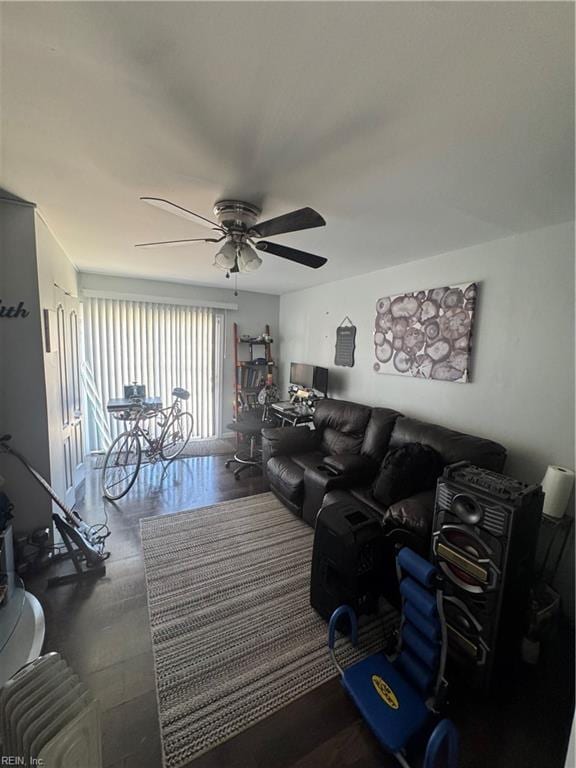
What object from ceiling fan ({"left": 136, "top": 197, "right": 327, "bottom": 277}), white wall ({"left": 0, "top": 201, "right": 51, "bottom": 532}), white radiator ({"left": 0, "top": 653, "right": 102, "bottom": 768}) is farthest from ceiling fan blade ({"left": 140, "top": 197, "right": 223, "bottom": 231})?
white radiator ({"left": 0, "top": 653, "right": 102, "bottom": 768})

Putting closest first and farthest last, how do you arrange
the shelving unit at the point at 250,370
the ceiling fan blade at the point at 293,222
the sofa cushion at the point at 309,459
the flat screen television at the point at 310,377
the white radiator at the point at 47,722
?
the white radiator at the point at 47,722 → the ceiling fan blade at the point at 293,222 → the sofa cushion at the point at 309,459 → the flat screen television at the point at 310,377 → the shelving unit at the point at 250,370

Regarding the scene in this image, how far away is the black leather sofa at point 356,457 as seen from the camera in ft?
6.33

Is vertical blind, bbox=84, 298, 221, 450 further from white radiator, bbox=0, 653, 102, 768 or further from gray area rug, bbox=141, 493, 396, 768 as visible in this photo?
white radiator, bbox=0, 653, 102, 768

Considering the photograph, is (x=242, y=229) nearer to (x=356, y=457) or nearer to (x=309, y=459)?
(x=356, y=457)

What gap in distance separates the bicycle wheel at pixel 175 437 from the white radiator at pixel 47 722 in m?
3.28

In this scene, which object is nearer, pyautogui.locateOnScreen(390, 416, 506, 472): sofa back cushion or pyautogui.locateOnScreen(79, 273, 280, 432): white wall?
pyautogui.locateOnScreen(390, 416, 506, 472): sofa back cushion

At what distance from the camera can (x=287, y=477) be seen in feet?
9.48

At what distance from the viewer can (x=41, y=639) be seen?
1.60 m

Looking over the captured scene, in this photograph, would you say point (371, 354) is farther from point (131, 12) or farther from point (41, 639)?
point (41, 639)

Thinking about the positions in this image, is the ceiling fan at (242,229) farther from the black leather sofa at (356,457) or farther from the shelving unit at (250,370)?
the shelving unit at (250,370)

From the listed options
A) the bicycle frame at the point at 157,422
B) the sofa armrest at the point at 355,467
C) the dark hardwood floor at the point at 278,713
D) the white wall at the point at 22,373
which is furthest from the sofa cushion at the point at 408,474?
the bicycle frame at the point at 157,422

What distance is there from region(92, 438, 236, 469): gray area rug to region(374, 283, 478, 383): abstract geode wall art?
108 inches

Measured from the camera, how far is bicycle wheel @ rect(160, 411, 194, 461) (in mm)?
4223

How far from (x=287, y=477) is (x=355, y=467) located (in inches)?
26.8
